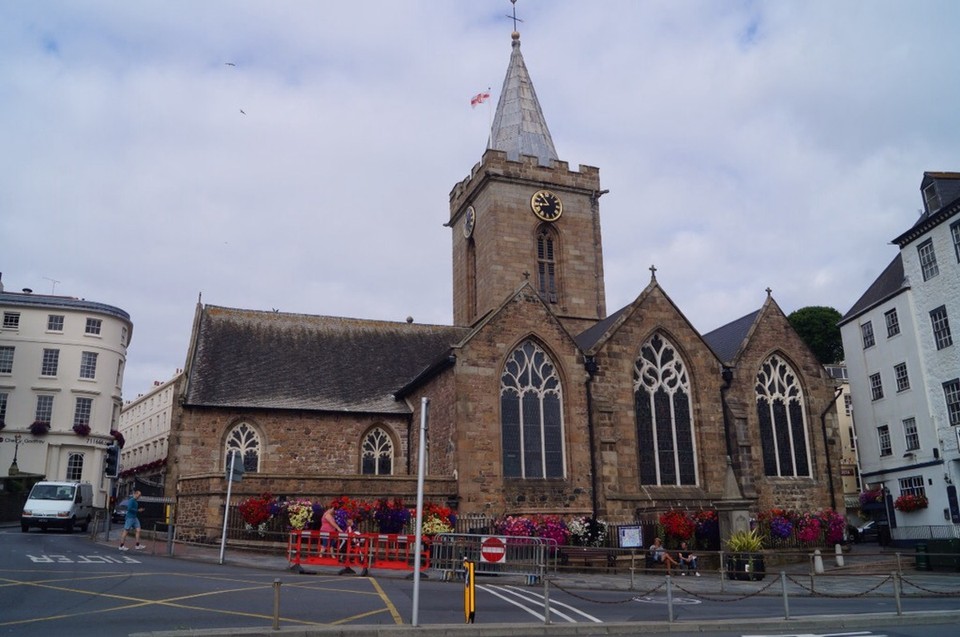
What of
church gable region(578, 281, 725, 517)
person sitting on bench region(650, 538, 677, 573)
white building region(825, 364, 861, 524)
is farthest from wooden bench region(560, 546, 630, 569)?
white building region(825, 364, 861, 524)

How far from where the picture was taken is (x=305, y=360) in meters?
34.2

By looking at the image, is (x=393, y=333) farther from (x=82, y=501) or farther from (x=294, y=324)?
(x=82, y=501)

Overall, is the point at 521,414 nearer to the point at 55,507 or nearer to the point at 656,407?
the point at 656,407

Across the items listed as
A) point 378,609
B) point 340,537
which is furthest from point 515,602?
point 340,537

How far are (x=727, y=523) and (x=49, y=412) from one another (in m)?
42.0

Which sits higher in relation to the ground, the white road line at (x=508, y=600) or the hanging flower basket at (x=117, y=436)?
the hanging flower basket at (x=117, y=436)

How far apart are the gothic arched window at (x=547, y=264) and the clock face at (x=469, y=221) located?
3.72 meters

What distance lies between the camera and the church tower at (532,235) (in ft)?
127

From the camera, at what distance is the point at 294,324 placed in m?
36.4

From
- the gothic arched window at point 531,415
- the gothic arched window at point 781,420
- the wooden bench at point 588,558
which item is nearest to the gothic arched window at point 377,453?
the gothic arched window at point 531,415

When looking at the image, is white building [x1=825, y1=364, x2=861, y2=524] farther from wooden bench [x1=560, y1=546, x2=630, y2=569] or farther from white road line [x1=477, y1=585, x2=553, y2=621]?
white road line [x1=477, y1=585, x2=553, y2=621]

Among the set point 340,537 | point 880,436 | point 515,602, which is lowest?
point 515,602

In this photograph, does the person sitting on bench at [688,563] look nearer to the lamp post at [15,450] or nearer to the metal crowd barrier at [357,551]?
the metal crowd barrier at [357,551]

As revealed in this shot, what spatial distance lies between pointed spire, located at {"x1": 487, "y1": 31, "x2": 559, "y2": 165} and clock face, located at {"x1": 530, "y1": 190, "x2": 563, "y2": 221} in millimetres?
2264
